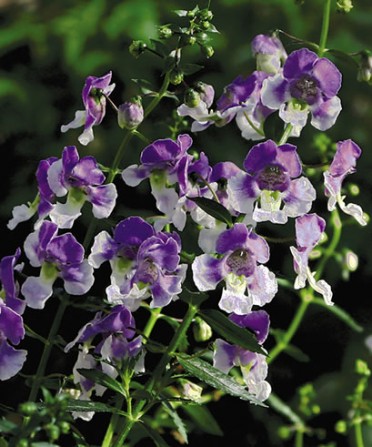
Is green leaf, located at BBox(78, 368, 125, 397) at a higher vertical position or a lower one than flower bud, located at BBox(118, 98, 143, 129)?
lower

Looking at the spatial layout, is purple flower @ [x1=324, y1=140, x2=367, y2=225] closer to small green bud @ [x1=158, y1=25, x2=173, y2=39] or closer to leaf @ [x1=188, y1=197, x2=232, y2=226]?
A: leaf @ [x1=188, y1=197, x2=232, y2=226]

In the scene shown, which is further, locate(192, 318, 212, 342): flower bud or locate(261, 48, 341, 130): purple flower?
locate(192, 318, 212, 342): flower bud

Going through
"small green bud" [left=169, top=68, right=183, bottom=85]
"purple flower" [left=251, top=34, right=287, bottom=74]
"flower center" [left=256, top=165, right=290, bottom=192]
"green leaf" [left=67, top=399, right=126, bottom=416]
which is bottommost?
"green leaf" [left=67, top=399, right=126, bottom=416]

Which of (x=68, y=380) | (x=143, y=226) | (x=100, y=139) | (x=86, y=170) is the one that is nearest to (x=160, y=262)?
(x=143, y=226)

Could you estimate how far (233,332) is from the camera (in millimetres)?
1585

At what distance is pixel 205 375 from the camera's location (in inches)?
62.3

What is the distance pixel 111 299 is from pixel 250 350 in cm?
20

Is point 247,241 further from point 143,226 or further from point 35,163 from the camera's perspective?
point 35,163

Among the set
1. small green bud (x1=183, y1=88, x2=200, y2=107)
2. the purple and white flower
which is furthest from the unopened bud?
the purple and white flower

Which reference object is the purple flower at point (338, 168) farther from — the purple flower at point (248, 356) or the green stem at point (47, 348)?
the green stem at point (47, 348)

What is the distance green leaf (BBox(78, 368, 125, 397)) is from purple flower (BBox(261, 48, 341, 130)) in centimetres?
42

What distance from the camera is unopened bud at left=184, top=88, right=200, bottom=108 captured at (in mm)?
1589

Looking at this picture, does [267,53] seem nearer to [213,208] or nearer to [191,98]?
[191,98]

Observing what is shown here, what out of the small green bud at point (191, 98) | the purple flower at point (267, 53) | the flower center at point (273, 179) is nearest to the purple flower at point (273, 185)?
the flower center at point (273, 179)
